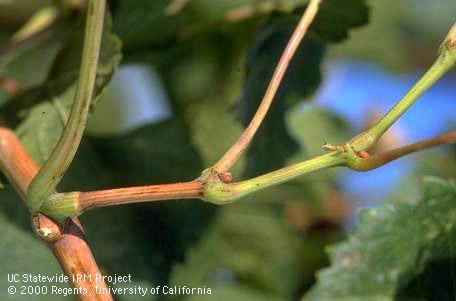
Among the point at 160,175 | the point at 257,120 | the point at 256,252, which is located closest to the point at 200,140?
the point at 160,175

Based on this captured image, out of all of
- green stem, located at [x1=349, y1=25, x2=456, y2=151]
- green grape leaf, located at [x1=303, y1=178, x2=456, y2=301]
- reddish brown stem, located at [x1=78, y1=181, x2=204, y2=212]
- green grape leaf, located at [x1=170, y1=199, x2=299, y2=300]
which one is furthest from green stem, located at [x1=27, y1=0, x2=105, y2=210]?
green grape leaf, located at [x1=170, y1=199, x2=299, y2=300]

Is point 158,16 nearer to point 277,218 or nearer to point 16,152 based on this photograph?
point 16,152

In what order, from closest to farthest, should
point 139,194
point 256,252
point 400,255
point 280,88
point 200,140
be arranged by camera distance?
point 139,194, point 400,255, point 280,88, point 200,140, point 256,252

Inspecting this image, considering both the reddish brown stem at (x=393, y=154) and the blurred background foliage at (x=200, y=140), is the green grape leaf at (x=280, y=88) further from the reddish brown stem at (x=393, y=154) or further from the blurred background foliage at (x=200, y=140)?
the reddish brown stem at (x=393, y=154)

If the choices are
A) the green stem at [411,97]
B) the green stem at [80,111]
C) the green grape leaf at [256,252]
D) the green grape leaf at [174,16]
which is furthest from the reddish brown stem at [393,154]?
the green grape leaf at [256,252]

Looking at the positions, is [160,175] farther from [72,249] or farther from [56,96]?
[72,249]

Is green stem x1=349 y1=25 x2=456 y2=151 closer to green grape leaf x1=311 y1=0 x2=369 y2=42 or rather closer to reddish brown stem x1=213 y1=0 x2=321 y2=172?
reddish brown stem x1=213 y1=0 x2=321 y2=172

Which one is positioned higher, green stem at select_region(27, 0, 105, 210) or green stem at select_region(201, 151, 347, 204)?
green stem at select_region(27, 0, 105, 210)
